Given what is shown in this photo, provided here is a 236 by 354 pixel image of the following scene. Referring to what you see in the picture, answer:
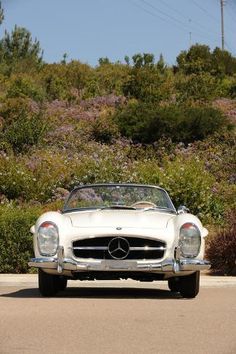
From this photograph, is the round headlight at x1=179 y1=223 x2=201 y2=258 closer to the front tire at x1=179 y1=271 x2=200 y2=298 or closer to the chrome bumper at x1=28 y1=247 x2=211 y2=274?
the chrome bumper at x1=28 y1=247 x2=211 y2=274

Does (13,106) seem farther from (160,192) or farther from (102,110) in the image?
(160,192)

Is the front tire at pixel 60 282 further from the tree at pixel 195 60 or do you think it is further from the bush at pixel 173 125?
the tree at pixel 195 60

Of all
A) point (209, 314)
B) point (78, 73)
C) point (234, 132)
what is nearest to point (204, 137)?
point (234, 132)

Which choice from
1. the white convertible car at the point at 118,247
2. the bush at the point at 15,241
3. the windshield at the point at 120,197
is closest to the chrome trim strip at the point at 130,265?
the white convertible car at the point at 118,247

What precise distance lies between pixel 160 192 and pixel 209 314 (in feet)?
10.1

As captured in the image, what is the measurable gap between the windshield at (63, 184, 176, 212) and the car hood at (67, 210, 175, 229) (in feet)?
1.67

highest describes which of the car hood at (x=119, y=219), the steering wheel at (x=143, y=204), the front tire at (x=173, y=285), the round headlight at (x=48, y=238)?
the steering wheel at (x=143, y=204)

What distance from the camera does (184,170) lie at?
941 inches

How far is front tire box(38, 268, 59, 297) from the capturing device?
36.2 feet

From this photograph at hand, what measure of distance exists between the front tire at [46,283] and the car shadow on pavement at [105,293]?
16 centimetres

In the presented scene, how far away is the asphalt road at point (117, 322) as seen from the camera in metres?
A: 7.59

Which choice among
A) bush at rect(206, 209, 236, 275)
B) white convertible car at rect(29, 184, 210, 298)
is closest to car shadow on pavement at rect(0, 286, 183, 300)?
white convertible car at rect(29, 184, 210, 298)

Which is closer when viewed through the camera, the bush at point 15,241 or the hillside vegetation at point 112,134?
the bush at point 15,241

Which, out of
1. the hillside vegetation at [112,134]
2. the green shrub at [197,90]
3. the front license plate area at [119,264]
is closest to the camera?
the front license plate area at [119,264]
